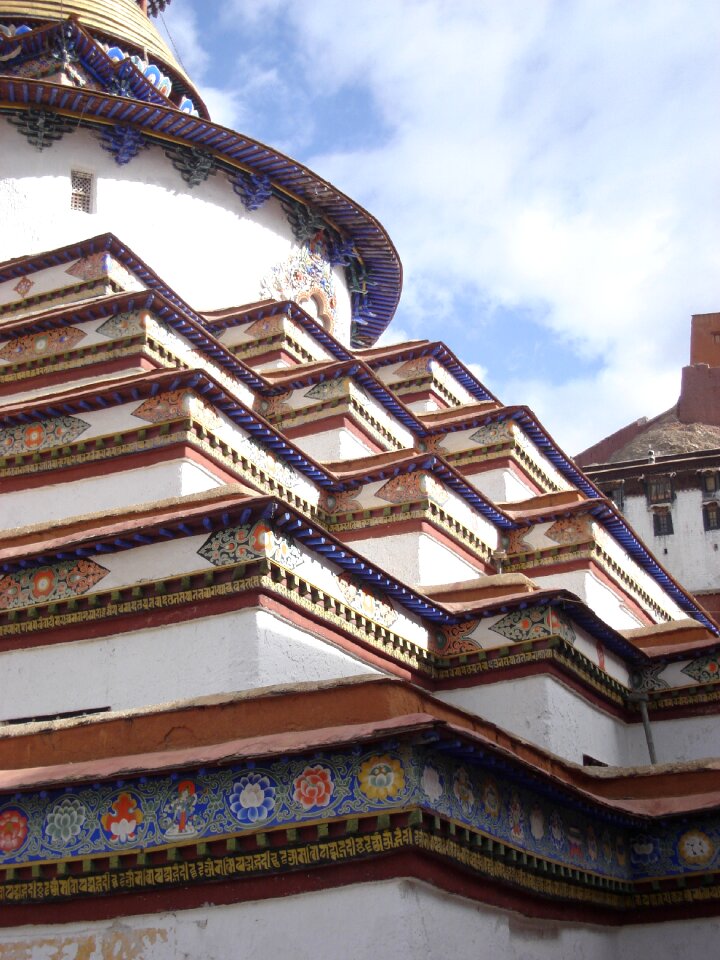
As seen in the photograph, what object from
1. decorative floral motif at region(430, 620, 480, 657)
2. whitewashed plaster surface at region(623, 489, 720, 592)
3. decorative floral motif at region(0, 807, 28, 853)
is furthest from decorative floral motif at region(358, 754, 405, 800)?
whitewashed plaster surface at region(623, 489, 720, 592)

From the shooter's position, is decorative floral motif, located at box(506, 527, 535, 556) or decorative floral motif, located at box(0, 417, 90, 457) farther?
decorative floral motif, located at box(506, 527, 535, 556)

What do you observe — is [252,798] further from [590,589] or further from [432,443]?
[432,443]

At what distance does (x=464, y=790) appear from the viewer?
6.61 metres

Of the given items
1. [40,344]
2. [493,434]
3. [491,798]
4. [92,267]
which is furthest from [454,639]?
[92,267]

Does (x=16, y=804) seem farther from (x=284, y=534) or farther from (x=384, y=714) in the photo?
(x=284, y=534)

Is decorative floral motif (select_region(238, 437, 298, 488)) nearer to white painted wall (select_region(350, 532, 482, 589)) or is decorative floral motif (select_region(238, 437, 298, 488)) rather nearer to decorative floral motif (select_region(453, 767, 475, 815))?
white painted wall (select_region(350, 532, 482, 589))

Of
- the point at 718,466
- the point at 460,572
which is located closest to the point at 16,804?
the point at 460,572

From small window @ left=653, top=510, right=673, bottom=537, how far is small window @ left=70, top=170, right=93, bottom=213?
51.1ft

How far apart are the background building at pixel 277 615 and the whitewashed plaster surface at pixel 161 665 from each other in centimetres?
2

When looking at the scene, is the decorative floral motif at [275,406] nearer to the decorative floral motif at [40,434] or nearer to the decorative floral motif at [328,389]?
the decorative floral motif at [328,389]

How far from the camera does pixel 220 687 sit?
7.88 meters

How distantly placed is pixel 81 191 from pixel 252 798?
1026 centimetres

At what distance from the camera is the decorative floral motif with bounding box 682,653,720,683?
Answer: 10.7m

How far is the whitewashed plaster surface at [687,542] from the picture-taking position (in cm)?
2623
